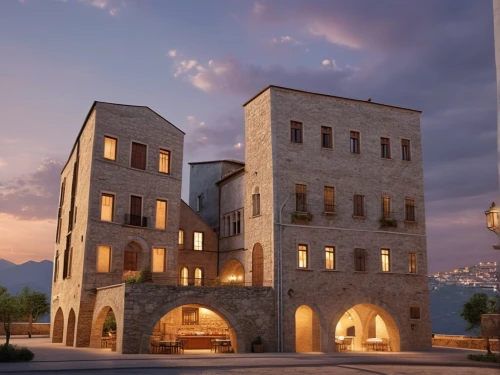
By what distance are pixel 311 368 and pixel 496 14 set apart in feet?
57.5

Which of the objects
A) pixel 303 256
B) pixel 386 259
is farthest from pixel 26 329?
pixel 386 259

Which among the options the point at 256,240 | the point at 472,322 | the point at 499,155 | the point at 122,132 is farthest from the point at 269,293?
the point at 499,155

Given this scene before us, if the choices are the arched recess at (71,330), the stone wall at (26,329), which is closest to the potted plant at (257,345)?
the arched recess at (71,330)

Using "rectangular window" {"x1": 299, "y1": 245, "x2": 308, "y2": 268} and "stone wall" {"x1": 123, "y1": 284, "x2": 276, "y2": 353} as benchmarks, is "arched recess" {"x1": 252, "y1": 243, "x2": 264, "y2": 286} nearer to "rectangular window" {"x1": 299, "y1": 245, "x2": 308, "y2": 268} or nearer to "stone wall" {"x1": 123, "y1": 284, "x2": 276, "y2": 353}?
"stone wall" {"x1": 123, "y1": 284, "x2": 276, "y2": 353}

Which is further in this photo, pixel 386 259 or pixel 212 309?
pixel 386 259

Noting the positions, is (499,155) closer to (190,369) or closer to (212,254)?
(190,369)

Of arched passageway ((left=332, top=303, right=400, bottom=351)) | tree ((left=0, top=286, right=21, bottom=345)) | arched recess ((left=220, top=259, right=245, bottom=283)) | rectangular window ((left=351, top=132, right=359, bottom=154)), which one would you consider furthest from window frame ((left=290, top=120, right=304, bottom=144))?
tree ((left=0, top=286, right=21, bottom=345))

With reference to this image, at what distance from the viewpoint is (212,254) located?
1606 inches

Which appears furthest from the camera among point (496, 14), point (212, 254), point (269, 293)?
point (212, 254)

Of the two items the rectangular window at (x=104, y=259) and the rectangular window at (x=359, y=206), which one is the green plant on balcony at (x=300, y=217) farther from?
the rectangular window at (x=104, y=259)

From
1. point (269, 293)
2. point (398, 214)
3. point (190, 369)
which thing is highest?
point (398, 214)

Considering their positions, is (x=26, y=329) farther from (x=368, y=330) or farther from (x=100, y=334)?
(x=368, y=330)

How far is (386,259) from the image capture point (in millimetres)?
36125

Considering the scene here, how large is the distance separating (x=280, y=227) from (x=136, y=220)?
30.9 feet
